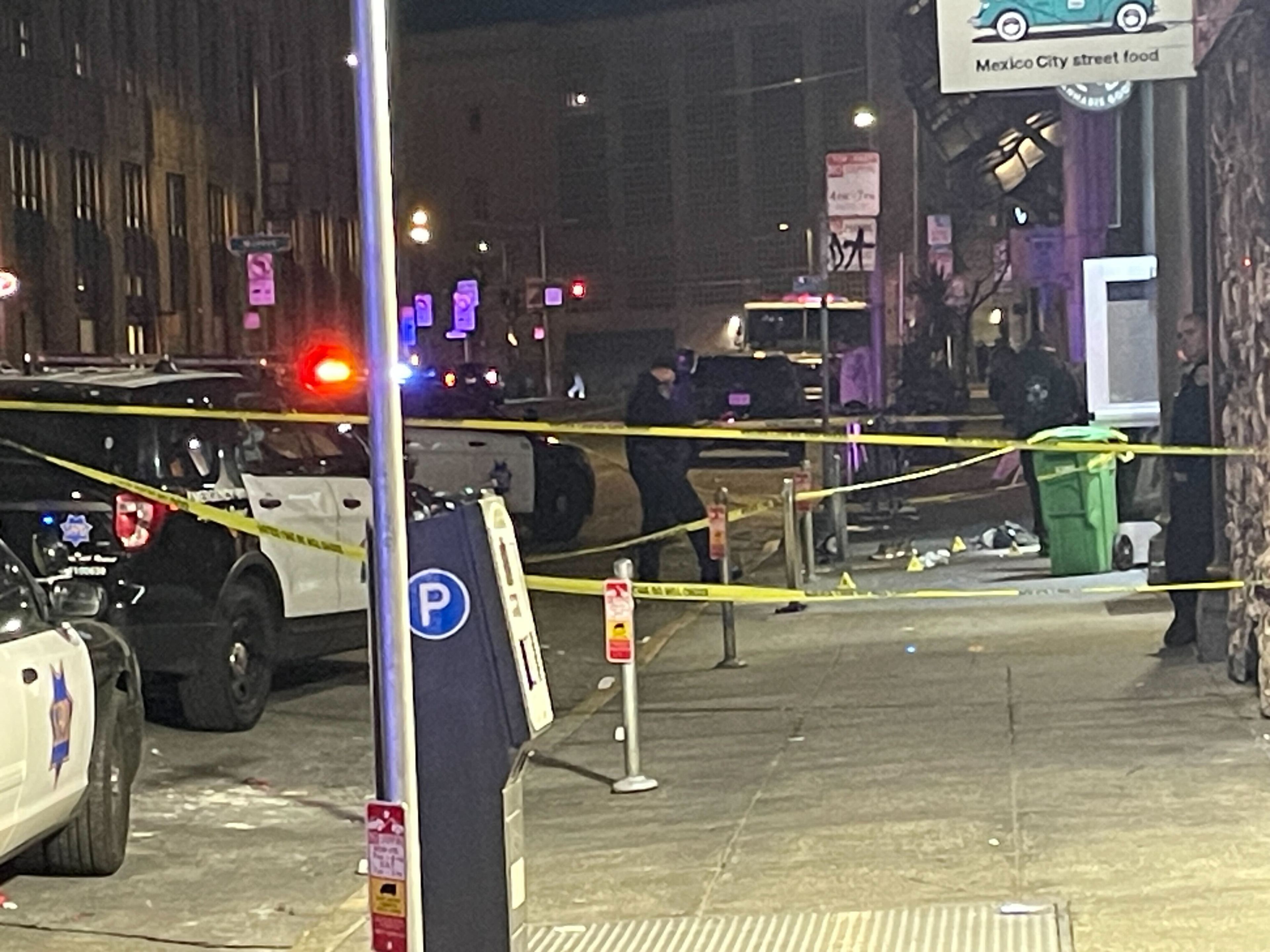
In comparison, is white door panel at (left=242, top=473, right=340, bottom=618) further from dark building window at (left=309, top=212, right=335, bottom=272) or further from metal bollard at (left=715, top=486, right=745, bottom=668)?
dark building window at (left=309, top=212, right=335, bottom=272)

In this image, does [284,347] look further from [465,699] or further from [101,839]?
[465,699]

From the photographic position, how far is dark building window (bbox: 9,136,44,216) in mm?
36188

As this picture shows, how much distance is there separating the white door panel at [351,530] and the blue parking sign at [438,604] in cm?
619

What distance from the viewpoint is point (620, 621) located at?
807 centimetres

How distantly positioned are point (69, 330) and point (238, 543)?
29.5 meters

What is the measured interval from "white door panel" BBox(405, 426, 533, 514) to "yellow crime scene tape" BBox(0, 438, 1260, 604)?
8.62 meters

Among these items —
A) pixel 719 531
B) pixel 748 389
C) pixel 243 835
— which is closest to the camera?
pixel 243 835

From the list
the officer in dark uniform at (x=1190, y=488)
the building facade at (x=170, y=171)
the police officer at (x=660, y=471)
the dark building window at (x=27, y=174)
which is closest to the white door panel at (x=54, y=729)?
the officer in dark uniform at (x=1190, y=488)

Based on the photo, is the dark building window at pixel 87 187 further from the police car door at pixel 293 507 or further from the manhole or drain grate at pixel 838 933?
the manhole or drain grate at pixel 838 933

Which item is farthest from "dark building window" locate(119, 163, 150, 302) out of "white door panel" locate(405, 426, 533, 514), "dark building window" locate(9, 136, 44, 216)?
"white door panel" locate(405, 426, 533, 514)

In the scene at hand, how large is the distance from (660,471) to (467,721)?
36.0ft

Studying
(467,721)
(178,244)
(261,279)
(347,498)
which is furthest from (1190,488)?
(178,244)

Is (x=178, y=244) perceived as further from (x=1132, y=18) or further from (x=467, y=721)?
(x=467, y=721)

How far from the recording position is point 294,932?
6.55 m
